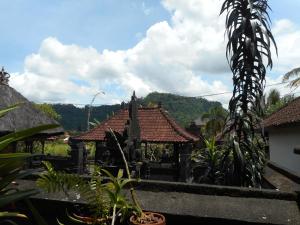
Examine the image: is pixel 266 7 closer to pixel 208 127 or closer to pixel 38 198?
pixel 38 198

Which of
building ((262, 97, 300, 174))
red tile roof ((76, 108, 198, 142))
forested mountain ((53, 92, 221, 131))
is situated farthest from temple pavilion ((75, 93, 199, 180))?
forested mountain ((53, 92, 221, 131))

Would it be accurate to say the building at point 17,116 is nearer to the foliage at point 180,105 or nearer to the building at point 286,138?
the building at point 286,138

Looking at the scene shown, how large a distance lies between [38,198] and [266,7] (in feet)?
16.3

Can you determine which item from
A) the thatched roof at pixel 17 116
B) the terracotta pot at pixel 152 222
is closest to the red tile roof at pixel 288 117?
the thatched roof at pixel 17 116

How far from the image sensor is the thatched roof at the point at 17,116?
10.1 m

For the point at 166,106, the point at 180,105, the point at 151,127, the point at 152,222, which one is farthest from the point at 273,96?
the point at 180,105

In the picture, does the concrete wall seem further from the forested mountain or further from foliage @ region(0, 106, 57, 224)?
the forested mountain

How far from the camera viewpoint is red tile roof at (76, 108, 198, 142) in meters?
16.8

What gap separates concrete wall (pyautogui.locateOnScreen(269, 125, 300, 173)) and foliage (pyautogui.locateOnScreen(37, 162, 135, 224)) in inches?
432

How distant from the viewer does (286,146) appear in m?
14.5

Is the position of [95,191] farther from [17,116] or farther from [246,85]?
[17,116]

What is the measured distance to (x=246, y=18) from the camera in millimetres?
6086

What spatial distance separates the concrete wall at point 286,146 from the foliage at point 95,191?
1096 cm

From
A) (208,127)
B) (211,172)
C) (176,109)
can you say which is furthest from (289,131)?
(176,109)
